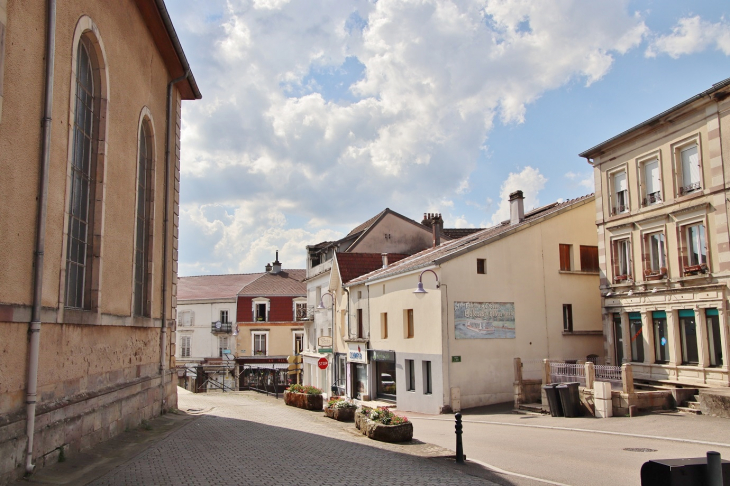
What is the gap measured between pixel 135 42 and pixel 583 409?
621 inches

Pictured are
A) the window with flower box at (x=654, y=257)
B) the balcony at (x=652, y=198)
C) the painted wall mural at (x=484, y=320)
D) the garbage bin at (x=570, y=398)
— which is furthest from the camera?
the painted wall mural at (x=484, y=320)

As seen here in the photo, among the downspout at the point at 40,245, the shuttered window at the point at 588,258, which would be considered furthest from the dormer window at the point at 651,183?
the downspout at the point at 40,245

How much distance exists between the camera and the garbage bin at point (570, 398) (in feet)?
61.7

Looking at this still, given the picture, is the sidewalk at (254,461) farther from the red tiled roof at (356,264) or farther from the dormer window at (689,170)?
the red tiled roof at (356,264)

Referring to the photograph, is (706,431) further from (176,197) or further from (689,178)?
(176,197)

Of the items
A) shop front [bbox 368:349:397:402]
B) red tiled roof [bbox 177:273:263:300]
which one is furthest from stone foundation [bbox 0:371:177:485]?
red tiled roof [bbox 177:273:263:300]

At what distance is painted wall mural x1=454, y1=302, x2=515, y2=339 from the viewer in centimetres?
2381

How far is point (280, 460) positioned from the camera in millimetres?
10742

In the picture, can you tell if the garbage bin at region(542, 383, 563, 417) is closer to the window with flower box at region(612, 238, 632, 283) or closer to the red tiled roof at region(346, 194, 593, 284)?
the window with flower box at region(612, 238, 632, 283)

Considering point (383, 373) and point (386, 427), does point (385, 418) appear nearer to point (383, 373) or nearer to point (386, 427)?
point (386, 427)

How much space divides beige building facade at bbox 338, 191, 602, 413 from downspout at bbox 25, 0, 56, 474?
1594cm

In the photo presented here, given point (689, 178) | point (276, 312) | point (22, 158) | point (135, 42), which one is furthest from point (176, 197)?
point (276, 312)

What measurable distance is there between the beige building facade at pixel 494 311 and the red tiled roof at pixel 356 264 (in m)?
7.33

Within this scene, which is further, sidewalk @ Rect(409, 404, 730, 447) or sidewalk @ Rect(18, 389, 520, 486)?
sidewalk @ Rect(409, 404, 730, 447)
